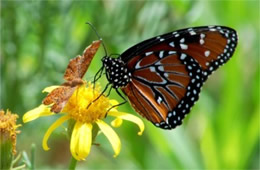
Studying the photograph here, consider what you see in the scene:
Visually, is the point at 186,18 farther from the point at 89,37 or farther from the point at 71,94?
the point at 71,94

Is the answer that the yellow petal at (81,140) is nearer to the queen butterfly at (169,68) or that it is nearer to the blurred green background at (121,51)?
the queen butterfly at (169,68)

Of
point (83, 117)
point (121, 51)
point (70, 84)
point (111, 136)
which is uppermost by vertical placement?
point (121, 51)

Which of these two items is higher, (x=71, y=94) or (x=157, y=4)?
(x=157, y=4)

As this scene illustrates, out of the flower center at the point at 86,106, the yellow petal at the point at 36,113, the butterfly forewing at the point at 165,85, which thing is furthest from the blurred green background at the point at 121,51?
the yellow petal at the point at 36,113

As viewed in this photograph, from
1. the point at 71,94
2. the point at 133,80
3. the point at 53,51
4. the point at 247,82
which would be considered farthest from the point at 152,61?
the point at 247,82

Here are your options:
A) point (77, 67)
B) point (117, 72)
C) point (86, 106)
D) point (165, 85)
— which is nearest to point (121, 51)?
point (165, 85)

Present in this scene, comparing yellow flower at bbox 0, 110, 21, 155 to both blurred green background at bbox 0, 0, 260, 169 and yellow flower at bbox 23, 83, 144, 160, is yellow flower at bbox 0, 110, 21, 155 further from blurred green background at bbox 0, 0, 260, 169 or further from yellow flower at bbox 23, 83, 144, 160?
blurred green background at bbox 0, 0, 260, 169

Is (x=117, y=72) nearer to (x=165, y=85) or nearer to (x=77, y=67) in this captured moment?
(x=165, y=85)

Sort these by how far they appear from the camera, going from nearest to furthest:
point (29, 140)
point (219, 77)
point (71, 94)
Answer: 1. point (71, 94)
2. point (29, 140)
3. point (219, 77)
